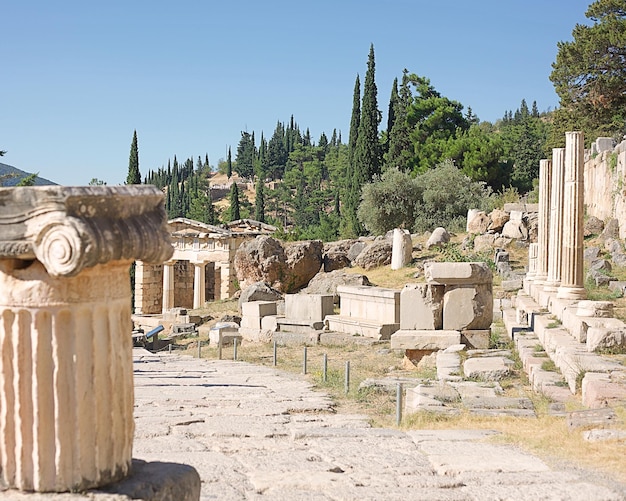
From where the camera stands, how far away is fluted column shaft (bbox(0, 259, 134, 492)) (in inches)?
129

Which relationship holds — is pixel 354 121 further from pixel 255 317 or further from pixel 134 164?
pixel 255 317

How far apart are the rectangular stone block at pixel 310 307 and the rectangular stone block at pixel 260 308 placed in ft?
3.18

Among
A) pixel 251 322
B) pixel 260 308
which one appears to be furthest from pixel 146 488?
pixel 251 322

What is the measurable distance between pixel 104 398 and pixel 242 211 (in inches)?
3087

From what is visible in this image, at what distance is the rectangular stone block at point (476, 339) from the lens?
44.4 feet

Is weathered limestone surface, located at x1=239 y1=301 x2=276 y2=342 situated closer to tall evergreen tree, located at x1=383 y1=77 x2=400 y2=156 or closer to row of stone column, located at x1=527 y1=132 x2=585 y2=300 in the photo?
row of stone column, located at x1=527 y1=132 x2=585 y2=300

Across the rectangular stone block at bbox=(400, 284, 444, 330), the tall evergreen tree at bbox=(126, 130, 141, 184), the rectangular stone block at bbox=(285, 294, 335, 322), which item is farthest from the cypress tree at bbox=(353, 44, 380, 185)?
the rectangular stone block at bbox=(400, 284, 444, 330)

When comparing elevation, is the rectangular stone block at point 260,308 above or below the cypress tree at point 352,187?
below

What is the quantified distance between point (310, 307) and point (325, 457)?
1337 centimetres

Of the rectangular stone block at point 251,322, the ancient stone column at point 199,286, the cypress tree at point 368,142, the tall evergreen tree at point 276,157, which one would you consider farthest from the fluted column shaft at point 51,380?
the tall evergreen tree at point 276,157

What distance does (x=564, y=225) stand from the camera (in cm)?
1552

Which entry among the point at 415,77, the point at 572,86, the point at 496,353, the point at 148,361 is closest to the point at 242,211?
the point at 415,77

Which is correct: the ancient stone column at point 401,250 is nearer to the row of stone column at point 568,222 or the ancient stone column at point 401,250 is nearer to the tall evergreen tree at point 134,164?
the row of stone column at point 568,222

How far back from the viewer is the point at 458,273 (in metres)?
13.6
